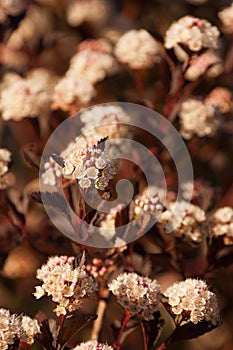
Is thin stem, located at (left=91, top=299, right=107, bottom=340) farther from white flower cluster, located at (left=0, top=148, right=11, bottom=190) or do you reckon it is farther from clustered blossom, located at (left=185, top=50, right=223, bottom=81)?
clustered blossom, located at (left=185, top=50, right=223, bottom=81)

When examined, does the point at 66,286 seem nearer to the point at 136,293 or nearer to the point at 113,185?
the point at 136,293

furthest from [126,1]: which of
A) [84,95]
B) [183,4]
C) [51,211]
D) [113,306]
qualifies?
[51,211]

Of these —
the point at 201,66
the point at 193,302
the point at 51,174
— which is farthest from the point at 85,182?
the point at 201,66

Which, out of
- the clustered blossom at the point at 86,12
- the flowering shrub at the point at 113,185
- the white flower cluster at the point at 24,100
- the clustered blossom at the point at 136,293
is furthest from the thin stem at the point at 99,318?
the clustered blossom at the point at 86,12

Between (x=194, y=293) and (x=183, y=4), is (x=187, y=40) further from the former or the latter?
(x=183, y=4)

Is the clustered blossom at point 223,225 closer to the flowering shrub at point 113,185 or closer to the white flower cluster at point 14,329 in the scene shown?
the flowering shrub at point 113,185

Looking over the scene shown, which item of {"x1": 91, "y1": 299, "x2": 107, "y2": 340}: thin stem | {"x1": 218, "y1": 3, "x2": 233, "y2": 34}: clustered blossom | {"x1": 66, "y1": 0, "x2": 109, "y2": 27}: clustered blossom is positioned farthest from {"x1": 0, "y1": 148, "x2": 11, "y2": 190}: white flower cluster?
{"x1": 66, "y1": 0, "x2": 109, "y2": 27}: clustered blossom
